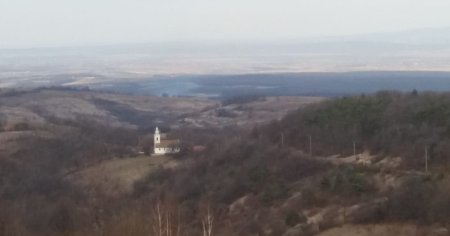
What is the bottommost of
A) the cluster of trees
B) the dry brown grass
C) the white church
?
the dry brown grass

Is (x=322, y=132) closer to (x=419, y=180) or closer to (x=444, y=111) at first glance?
(x=444, y=111)

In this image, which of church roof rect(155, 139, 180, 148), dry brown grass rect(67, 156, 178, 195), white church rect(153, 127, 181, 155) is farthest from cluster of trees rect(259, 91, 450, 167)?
church roof rect(155, 139, 180, 148)

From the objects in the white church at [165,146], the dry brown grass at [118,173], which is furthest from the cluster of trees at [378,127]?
the white church at [165,146]

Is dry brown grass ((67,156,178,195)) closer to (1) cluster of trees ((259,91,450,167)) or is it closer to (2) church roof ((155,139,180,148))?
(2) church roof ((155,139,180,148))

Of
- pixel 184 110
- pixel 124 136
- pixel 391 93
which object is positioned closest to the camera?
pixel 391 93

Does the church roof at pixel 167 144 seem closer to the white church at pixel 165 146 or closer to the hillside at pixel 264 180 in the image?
the white church at pixel 165 146

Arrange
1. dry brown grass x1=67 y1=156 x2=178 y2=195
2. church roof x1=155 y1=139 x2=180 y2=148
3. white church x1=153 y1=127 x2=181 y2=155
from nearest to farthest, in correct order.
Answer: dry brown grass x1=67 y1=156 x2=178 y2=195 < white church x1=153 y1=127 x2=181 y2=155 < church roof x1=155 y1=139 x2=180 y2=148

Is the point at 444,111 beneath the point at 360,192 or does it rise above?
above

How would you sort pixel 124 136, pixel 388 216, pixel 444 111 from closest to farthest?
pixel 388 216 → pixel 444 111 → pixel 124 136

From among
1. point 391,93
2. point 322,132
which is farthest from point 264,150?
point 391,93

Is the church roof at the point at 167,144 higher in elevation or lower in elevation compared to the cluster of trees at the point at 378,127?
lower

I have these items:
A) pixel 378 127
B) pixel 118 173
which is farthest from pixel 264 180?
pixel 118 173
